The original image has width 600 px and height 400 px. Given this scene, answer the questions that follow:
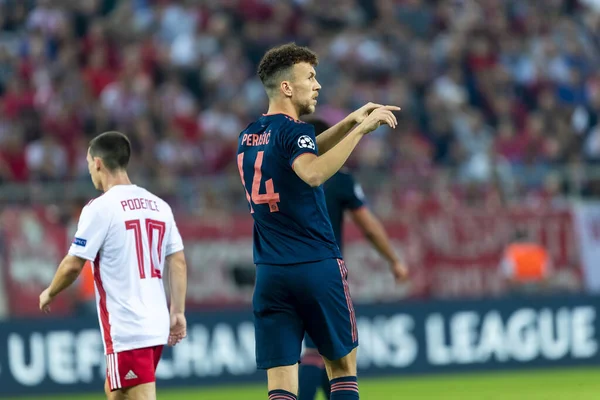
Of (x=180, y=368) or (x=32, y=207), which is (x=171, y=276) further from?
(x=32, y=207)

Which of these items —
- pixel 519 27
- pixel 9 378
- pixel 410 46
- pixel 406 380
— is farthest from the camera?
pixel 519 27

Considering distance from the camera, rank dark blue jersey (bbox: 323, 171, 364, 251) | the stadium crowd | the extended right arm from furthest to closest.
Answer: the stadium crowd
dark blue jersey (bbox: 323, 171, 364, 251)
the extended right arm

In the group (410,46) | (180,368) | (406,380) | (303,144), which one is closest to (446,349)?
(406,380)

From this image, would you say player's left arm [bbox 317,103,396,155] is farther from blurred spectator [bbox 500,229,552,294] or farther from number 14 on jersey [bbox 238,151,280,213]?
blurred spectator [bbox 500,229,552,294]

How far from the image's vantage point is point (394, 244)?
14.9 m

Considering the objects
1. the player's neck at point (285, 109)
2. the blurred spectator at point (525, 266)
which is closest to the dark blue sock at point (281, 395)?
the player's neck at point (285, 109)

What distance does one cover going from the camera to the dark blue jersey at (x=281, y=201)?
20.9 feet

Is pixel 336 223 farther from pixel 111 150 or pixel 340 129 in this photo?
pixel 111 150

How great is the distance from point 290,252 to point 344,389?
0.85m

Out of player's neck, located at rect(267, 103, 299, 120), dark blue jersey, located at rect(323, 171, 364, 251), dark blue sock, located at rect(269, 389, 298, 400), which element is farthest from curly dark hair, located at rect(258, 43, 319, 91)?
dark blue jersey, located at rect(323, 171, 364, 251)

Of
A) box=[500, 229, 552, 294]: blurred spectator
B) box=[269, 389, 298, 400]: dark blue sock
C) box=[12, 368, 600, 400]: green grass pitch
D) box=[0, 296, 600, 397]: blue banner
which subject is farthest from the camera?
box=[500, 229, 552, 294]: blurred spectator

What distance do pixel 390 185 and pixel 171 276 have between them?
801cm

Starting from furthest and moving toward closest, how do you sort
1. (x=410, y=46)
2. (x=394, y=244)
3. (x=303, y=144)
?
(x=410, y=46), (x=394, y=244), (x=303, y=144)

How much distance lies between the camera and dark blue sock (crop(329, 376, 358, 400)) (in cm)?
657
